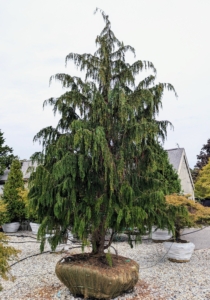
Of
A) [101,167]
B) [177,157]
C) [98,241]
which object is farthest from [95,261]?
[177,157]

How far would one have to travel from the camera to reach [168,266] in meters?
6.69

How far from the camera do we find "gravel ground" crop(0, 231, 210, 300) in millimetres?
4652

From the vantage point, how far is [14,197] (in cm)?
1276

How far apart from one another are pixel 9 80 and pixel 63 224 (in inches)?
249

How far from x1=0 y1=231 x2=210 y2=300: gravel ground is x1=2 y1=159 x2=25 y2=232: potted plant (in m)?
4.66

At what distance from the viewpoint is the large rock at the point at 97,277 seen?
422cm

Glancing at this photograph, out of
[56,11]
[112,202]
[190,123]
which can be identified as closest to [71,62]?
[56,11]

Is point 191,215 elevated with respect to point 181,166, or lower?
lower

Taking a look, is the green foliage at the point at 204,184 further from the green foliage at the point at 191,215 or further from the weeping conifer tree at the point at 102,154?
the weeping conifer tree at the point at 102,154

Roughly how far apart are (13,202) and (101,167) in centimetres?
953

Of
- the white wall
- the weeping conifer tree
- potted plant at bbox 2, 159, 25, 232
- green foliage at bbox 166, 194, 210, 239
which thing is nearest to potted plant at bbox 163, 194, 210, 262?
green foliage at bbox 166, 194, 210, 239

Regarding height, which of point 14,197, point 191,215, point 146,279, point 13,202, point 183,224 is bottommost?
point 146,279

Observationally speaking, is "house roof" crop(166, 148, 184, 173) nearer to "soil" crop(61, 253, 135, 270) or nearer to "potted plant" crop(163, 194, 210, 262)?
"potted plant" crop(163, 194, 210, 262)

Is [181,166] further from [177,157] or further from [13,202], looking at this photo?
[13,202]
